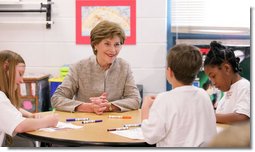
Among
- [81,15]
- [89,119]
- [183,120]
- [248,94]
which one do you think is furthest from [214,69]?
[81,15]

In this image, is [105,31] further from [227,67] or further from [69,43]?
[227,67]

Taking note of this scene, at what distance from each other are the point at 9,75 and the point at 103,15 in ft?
2.37

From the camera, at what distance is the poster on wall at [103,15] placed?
2008 mm

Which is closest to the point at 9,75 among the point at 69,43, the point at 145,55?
the point at 69,43

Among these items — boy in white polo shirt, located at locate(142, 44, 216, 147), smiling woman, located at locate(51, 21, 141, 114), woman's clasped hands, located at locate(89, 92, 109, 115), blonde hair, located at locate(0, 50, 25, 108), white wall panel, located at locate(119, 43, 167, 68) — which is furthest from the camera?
white wall panel, located at locate(119, 43, 167, 68)

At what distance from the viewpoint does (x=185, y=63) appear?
4.13ft

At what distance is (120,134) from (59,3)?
925 mm

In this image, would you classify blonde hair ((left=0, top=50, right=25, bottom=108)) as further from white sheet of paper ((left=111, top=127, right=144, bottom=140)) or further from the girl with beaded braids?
the girl with beaded braids

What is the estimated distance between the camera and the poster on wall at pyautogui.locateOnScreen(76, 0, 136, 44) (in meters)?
2.01

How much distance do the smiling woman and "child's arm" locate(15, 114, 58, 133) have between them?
1.24 feet

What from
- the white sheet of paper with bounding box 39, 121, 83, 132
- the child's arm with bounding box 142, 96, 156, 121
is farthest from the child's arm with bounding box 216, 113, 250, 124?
the white sheet of paper with bounding box 39, 121, 83, 132

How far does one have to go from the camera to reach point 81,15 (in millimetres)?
2006

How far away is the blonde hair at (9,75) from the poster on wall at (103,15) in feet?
1.68

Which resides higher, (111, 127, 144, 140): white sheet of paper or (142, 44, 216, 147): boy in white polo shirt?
(142, 44, 216, 147): boy in white polo shirt
